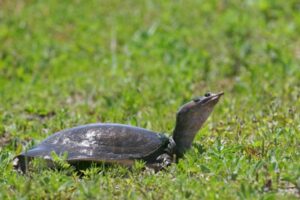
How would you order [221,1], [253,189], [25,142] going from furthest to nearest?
[221,1] → [25,142] → [253,189]

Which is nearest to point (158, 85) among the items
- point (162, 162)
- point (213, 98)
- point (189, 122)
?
point (189, 122)

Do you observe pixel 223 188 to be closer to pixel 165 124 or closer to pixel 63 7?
pixel 165 124

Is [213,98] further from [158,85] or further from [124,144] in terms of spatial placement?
[158,85]

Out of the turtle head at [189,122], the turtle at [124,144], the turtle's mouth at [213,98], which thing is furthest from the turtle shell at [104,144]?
the turtle's mouth at [213,98]

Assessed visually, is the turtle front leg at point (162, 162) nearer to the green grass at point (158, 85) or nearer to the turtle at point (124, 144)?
the turtle at point (124, 144)

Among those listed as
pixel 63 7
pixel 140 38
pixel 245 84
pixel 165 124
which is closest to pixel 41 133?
pixel 165 124

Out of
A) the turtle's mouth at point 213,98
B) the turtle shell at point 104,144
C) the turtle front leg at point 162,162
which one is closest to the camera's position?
the turtle shell at point 104,144
